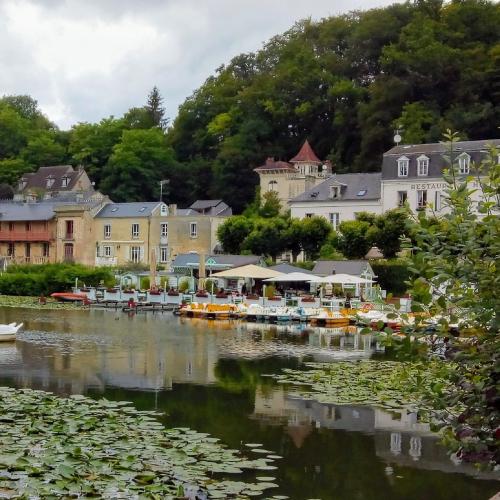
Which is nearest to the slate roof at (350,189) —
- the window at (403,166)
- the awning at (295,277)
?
the window at (403,166)

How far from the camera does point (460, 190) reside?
298 inches

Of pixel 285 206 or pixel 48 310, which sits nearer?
pixel 48 310

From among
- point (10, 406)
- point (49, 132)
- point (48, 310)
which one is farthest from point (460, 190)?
point (49, 132)

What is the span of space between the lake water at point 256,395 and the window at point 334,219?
78.8 ft

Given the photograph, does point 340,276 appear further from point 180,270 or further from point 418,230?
point 418,230

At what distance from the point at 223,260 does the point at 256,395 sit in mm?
39145

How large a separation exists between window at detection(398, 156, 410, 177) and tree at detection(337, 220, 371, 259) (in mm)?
6614

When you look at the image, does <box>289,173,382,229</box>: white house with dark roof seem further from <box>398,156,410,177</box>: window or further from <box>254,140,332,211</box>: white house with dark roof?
<box>254,140,332,211</box>: white house with dark roof

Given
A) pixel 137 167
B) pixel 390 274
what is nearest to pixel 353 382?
pixel 390 274

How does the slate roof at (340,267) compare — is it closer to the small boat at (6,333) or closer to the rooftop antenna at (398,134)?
the rooftop antenna at (398,134)

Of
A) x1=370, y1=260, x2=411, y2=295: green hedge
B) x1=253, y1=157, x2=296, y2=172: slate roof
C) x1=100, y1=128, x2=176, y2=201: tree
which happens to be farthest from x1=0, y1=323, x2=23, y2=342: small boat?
x1=100, y1=128, x2=176, y2=201: tree

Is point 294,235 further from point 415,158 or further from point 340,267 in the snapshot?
point 415,158

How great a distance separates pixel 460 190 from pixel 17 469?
9239 millimetres

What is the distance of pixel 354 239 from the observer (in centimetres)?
5594
